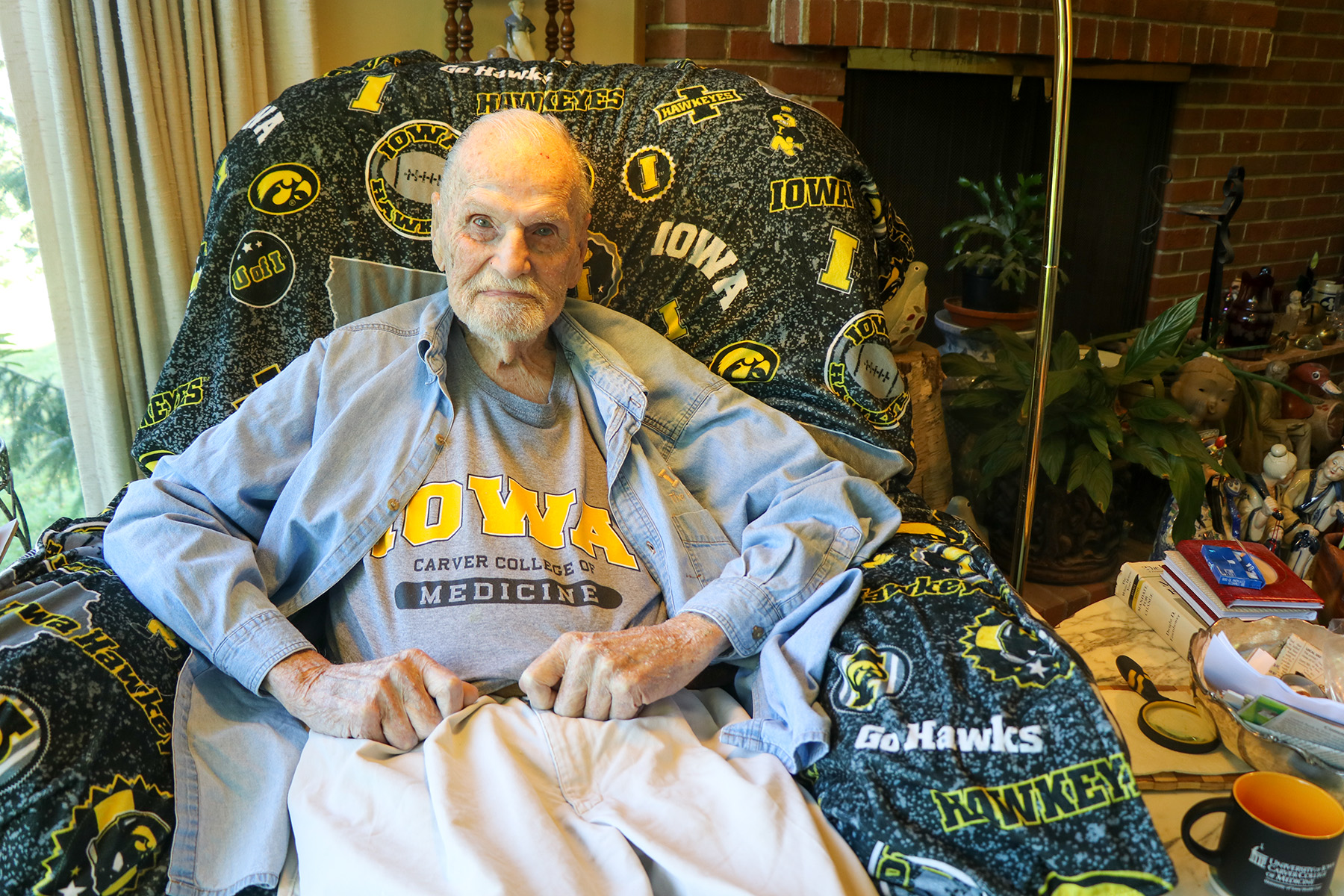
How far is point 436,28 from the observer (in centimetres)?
217

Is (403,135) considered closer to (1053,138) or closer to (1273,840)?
(1053,138)

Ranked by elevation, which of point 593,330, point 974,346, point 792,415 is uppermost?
point 593,330

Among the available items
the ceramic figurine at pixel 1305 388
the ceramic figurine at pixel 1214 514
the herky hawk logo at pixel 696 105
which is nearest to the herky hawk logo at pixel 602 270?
the herky hawk logo at pixel 696 105

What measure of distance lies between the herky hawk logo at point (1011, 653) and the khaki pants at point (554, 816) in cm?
24

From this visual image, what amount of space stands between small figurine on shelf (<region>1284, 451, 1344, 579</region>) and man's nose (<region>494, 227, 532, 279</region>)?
160 cm

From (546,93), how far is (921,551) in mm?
938

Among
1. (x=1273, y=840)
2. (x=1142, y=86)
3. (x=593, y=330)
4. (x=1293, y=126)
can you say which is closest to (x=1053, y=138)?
(x=593, y=330)

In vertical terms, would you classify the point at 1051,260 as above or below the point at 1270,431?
A: above

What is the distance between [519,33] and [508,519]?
1307mm

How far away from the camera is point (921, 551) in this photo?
123 centimetres

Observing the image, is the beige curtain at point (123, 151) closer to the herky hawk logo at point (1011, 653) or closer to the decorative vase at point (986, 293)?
the herky hawk logo at point (1011, 653)

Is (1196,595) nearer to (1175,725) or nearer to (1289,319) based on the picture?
(1175,725)

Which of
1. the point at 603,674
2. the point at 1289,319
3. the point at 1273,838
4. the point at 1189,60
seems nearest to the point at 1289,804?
the point at 1273,838

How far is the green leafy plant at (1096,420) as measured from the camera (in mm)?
2113
